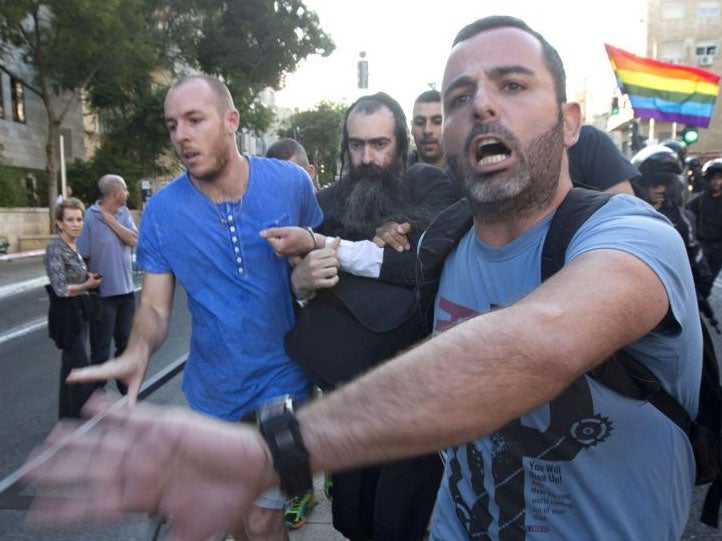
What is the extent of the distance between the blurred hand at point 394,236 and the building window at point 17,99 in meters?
29.3

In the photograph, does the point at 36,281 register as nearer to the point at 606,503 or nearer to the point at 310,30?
the point at 606,503

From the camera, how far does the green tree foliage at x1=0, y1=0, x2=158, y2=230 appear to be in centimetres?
1998

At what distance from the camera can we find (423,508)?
2381 millimetres

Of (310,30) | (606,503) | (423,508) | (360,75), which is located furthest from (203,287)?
(310,30)

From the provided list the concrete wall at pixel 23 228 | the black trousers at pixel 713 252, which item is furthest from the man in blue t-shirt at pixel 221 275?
the concrete wall at pixel 23 228

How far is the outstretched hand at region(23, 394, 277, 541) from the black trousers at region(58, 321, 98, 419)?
4227 millimetres

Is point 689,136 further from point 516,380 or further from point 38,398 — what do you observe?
point 516,380

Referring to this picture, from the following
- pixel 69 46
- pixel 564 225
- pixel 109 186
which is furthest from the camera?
pixel 69 46

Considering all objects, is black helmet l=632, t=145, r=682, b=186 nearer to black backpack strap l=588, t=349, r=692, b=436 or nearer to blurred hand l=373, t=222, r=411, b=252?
blurred hand l=373, t=222, r=411, b=252

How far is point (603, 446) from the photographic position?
4.17 ft

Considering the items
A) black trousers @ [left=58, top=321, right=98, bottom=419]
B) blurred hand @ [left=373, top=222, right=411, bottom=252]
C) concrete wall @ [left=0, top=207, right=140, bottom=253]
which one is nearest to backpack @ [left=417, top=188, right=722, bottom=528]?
blurred hand @ [left=373, top=222, right=411, bottom=252]

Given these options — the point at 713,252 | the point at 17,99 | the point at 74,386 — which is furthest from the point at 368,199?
the point at 17,99

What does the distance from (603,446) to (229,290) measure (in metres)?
1.74

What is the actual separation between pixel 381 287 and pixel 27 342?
285 inches
